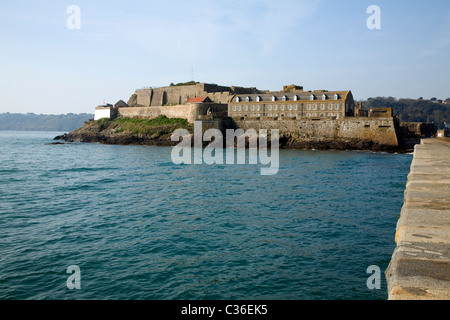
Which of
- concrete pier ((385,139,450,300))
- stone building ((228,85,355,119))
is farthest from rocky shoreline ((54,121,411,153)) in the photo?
concrete pier ((385,139,450,300))

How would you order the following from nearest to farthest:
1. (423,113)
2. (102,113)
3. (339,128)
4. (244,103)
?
(339,128), (244,103), (102,113), (423,113)

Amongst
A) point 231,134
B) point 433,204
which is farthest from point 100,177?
point 231,134

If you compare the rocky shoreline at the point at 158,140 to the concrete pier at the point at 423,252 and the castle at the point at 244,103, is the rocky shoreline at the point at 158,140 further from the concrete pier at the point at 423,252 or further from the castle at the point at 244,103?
the concrete pier at the point at 423,252

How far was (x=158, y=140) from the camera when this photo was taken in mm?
62344

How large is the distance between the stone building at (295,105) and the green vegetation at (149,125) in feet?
32.6

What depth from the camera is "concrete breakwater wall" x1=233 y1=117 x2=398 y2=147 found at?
46594 mm

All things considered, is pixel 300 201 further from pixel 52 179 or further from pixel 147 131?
pixel 147 131

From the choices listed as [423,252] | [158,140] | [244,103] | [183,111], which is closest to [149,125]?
[183,111]

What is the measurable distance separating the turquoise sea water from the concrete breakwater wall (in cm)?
2774

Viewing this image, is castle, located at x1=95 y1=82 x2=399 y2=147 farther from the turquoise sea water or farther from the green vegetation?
the turquoise sea water

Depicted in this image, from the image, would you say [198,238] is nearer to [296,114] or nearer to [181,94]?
[296,114]

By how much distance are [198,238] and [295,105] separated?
48.2 metres
